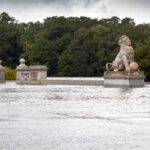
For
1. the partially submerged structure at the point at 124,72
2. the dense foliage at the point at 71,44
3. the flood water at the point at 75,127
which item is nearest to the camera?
the flood water at the point at 75,127

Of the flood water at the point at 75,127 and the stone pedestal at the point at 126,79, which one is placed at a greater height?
the stone pedestal at the point at 126,79

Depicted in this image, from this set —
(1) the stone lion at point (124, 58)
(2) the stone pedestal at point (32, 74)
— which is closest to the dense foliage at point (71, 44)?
(2) the stone pedestal at point (32, 74)

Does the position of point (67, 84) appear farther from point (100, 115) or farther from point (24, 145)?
point (24, 145)

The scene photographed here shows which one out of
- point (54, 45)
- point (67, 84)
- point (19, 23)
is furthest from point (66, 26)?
point (67, 84)

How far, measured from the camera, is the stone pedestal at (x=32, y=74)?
2279 inches

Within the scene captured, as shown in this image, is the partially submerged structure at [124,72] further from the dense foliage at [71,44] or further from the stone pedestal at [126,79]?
the dense foliage at [71,44]

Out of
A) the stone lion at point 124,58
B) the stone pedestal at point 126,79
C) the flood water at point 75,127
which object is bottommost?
the flood water at point 75,127

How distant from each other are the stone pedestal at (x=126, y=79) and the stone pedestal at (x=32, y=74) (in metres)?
9.50

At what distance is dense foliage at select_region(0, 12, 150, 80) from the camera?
3292 inches

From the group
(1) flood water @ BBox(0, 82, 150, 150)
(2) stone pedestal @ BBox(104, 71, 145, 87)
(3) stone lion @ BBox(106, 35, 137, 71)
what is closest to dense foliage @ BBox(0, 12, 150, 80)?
(3) stone lion @ BBox(106, 35, 137, 71)

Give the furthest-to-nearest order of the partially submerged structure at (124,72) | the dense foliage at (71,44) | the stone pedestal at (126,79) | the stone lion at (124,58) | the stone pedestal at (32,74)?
the dense foliage at (71,44) → the stone pedestal at (32,74) → the stone lion at (124,58) → the partially submerged structure at (124,72) → the stone pedestal at (126,79)

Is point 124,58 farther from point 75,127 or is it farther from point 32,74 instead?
point 75,127

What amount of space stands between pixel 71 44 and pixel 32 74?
28.3 metres

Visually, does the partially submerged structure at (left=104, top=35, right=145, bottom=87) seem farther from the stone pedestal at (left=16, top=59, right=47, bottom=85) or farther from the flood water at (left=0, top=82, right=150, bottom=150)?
the flood water at (left=0, top=82, right=150, bottom=150)
